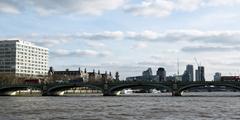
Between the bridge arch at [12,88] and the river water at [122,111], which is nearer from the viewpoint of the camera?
the river water at [122,111]

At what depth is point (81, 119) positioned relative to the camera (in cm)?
6450

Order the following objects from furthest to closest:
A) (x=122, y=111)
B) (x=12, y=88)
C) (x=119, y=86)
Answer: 1. (x=12, y=88)
2. (x=119, y=86)
3. (x=122, y=111)

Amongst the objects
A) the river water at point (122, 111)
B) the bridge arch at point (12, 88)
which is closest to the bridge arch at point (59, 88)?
the bridge arch at point (12, 88)

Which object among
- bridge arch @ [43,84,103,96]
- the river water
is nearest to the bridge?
bridge arch @ [43,84,103,96]

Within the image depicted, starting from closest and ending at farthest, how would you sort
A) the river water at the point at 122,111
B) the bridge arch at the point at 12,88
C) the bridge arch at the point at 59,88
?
1. the river water at the point at 122,111
2. the bridge arch at the point at 59,88
3. the bridge arch at the point at 12,88

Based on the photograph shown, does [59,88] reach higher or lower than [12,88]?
lower

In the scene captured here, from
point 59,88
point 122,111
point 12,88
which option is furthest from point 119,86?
point 122,111

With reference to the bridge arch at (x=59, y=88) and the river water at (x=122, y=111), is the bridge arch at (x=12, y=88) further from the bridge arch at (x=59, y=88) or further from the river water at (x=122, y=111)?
the river water at (x=122, y=111)

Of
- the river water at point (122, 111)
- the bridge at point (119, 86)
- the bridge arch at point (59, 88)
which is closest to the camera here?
the river water at point (122, 111)

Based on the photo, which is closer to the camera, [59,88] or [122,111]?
[122,111]

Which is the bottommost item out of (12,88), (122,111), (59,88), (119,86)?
(122,111)

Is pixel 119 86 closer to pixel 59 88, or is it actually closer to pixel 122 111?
pixel 59 88

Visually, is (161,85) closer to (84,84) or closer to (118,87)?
(118,87)

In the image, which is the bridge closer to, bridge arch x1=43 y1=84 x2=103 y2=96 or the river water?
bridge arch x1=43 y1=84 x2=103 y2=96
